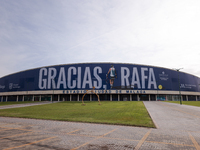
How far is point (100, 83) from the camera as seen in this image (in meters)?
64.0

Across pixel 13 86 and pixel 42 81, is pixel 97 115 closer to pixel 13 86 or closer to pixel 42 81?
pixel 42 81

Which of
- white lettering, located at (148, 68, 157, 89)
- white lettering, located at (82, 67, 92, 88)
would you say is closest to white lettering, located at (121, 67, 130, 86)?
white lettering, located at (148, 68, 157, 89)

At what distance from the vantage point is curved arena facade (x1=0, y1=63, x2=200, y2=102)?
64.0 metres

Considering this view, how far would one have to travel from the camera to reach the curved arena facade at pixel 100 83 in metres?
64.0

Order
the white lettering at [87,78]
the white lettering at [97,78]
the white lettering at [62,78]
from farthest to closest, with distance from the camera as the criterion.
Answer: the white lettering at [62,78]
the white lettering at [87,78]
the white lettering at [97,78]

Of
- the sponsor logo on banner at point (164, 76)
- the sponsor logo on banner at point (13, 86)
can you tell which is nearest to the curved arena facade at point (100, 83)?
the sponsor logo on banner at point (164, 76)

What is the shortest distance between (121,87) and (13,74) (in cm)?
6030

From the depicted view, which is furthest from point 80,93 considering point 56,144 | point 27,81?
point 56,144

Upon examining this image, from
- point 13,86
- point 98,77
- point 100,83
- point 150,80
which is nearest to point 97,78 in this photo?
point 98,77

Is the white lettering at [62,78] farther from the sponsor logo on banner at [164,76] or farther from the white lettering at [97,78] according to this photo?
the sponsor logo on banner at [164,76]

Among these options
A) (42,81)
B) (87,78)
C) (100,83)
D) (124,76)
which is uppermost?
(124,76)

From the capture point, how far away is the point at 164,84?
2714 inches

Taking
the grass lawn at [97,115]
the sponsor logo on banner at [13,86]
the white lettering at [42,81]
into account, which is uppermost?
the white lettering at [42,81]

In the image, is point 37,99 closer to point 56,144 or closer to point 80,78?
point 80,78
